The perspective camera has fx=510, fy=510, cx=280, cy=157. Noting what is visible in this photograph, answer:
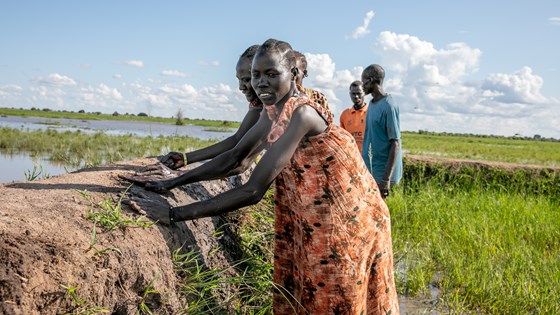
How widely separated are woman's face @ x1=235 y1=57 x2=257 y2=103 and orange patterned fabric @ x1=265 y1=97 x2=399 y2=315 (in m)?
0.83

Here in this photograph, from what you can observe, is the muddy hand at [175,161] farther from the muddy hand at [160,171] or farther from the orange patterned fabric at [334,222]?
the orange patterned fabric at [334,222]

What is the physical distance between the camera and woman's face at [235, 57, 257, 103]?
3.09m

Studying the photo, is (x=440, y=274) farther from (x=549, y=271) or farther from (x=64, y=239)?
(x=64, y=239)

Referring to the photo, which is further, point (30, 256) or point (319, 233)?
point (319, 233)

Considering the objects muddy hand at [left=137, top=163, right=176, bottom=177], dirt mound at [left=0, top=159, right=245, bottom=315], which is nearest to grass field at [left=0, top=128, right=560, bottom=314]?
dirt mound at [left=0, top=159, right=245, bottom=315]

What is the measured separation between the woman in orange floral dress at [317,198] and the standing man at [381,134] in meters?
2.24

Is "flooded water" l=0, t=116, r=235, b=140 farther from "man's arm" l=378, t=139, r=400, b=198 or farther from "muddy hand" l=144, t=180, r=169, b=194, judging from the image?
"muddy hand" l=144, t=180, r=169, b=194

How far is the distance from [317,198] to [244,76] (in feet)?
4.08

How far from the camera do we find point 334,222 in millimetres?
2143

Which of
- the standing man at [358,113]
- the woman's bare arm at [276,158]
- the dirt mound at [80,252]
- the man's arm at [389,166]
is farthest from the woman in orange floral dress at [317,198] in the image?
the standing man at [358,113]

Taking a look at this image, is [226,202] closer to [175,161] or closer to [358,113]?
[175,161]

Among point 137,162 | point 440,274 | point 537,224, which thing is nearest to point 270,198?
point 137,162

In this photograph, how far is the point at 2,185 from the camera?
108 inches

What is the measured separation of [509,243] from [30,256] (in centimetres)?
513
